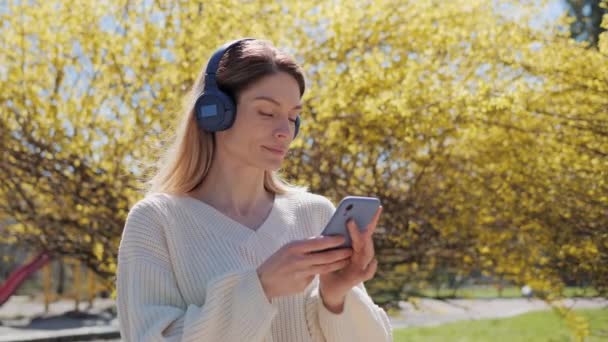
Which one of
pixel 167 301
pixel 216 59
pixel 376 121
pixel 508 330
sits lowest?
pixel 508 330

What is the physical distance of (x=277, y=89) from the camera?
1764mm

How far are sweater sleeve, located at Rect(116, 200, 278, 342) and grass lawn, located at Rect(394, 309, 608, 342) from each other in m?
7.31

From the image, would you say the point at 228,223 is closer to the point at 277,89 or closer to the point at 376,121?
the point at 277,89

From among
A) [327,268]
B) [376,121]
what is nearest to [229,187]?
[327,268]

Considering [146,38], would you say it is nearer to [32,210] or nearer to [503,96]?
[32,210]

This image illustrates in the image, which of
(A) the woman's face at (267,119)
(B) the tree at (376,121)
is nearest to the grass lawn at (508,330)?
(B) the tree at (376,121)

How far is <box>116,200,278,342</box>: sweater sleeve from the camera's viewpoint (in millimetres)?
1534

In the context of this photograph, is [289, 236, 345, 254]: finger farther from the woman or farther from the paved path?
the paved path

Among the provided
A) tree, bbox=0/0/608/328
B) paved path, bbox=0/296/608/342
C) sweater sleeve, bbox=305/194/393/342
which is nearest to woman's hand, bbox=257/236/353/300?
sweater sleeve, bbox=305/194/393/342

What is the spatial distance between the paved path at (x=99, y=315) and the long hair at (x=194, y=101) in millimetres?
8806

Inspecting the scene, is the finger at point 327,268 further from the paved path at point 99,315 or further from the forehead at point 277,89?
the paved path at point 99,315

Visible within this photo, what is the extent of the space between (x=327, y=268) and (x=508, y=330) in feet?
29.8

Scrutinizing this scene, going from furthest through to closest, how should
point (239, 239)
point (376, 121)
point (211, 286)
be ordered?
point (376, 121) < point (239, 239) < point (211, 286)

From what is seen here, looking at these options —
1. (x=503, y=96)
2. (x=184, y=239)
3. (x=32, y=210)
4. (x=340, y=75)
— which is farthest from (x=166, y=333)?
(x=32, y=210)
